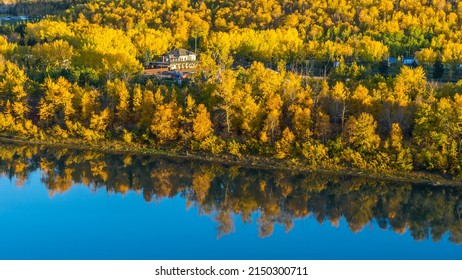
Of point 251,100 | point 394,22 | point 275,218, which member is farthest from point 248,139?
point 394,22

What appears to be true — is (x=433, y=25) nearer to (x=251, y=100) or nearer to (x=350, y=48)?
(x=350, y=48)

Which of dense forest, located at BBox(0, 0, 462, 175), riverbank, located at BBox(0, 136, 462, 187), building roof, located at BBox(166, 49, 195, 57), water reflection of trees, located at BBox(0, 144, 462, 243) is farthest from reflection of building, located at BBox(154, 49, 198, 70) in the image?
Result: water reflection of trees, located at BBox(0, 144, 462, 243)

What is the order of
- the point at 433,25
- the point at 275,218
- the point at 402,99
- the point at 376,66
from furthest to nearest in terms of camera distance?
the point at 433,25 < the point at 376,66 < the point at 402,99 < the point at 275,218

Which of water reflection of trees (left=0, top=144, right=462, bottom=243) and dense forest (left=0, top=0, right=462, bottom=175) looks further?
dense forest (left=0, top=0, right=462, bottom=175)

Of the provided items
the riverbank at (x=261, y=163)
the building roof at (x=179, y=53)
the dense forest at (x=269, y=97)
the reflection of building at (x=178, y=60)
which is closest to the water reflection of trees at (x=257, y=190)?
the riverbank at (x=261, y=163)

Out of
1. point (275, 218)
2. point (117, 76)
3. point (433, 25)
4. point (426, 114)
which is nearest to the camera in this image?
point (275, 218)

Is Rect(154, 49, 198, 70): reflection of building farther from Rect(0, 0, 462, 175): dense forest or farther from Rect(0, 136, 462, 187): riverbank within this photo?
Rect(0, 136, 462, 187): riverbank

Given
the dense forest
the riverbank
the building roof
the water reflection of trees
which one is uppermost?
the building roof
